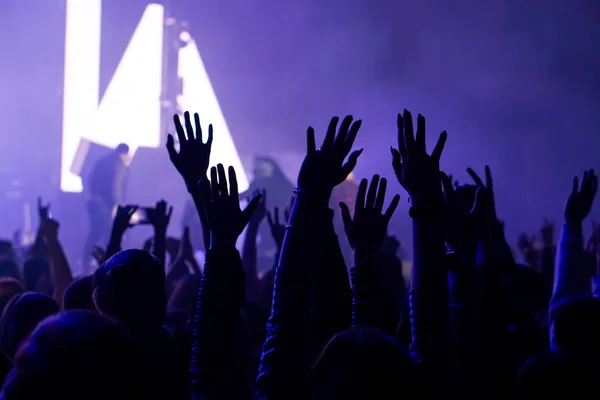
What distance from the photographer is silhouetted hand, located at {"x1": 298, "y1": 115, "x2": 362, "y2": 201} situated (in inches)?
52.4

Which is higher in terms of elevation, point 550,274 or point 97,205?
point 97,205

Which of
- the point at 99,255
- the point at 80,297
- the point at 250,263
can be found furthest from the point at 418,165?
the point at 99,255

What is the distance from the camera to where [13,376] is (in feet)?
2.82

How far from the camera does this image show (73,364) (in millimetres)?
851

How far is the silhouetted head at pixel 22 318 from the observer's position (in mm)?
1972

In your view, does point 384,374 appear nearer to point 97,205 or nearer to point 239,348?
point 239,348

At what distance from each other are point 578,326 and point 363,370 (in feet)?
2.80

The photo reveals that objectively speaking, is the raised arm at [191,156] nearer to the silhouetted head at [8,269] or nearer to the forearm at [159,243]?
the forearm at [159,243]

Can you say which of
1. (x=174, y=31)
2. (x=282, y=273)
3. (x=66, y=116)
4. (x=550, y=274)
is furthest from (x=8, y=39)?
(x=282, y=273)

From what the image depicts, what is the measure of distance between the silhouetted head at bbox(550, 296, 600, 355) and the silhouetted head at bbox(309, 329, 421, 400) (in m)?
0.72

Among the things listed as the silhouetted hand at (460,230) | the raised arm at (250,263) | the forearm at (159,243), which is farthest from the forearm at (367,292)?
the raised arm at (250,263)

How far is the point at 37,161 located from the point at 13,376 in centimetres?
1658

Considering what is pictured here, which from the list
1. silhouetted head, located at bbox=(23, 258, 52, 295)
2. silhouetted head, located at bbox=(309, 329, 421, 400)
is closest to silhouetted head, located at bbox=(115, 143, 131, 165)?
silhouetted head, located at bbox=(23, 258, 52, 295)

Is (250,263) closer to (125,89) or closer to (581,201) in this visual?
(581,201)
